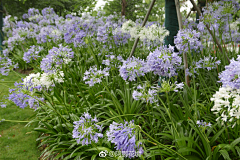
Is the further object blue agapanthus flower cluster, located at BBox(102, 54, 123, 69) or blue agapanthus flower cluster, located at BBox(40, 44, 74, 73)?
blue agapanthus flower cluster, located at BBox(102, 54, 123, 69)

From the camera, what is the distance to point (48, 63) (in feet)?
8.73

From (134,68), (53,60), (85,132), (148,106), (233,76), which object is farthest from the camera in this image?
(148,106)

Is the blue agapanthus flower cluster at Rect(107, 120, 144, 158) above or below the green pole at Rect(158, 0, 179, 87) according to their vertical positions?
below

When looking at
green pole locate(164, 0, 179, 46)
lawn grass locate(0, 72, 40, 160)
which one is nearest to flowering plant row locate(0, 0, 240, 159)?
green pole locate(164, 0, 179, 46)

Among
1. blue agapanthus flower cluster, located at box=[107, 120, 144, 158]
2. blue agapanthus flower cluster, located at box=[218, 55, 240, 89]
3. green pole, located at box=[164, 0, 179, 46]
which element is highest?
green pole, located at box=[164, 0, 179, 46]

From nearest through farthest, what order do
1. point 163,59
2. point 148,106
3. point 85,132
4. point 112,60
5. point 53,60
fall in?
point 85,132
point 163,59
point 53,60
point 148,106
point 112,60

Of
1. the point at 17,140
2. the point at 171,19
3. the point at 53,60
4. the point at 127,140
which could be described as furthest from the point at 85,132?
the point at 171,19

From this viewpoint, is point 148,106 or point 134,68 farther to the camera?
point 148,106

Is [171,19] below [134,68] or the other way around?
the other way around

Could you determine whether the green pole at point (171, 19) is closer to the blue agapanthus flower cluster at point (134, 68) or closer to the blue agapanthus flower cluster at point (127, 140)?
the blue agapanthus flower cluster at point (134, 68)

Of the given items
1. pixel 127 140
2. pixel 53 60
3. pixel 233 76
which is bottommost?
pixel 127 140

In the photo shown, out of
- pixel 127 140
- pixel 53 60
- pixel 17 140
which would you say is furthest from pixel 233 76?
pixel 17 140

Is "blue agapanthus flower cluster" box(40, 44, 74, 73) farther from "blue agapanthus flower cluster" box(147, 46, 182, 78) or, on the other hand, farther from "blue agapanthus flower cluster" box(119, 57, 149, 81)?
"blue agapanthus flower cluster" box(147, 46, 182, 78)

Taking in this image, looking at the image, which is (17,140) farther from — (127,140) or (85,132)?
(127,140)
